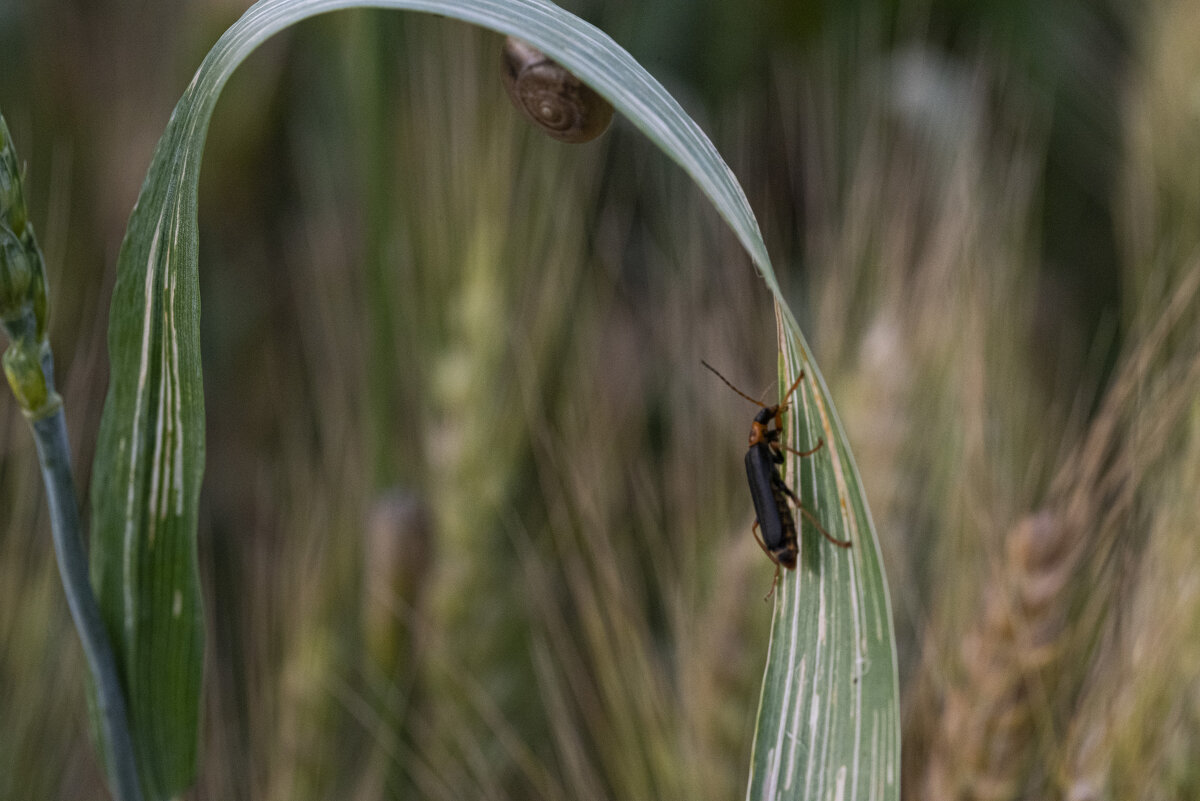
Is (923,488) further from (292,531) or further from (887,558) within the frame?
(292,531)

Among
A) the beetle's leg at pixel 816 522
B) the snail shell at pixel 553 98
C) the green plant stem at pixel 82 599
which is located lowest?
the green plant stem at pixel 82 599

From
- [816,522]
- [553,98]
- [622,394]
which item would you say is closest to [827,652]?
[816,522]

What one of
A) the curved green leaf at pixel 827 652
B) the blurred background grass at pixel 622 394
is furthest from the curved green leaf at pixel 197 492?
the blurred background grass at pixel 622 394

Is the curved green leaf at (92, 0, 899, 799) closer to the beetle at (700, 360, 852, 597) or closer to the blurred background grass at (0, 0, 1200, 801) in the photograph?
Result: the beetle at (700, 360, 852, 597)

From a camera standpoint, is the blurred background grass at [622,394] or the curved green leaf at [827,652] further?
the blurred background grass at [622,394]

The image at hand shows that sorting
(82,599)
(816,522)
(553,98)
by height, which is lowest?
(82,599)

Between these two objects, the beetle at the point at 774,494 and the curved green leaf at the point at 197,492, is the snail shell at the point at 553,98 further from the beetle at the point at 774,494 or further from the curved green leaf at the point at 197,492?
the beetle at the point at 774,494

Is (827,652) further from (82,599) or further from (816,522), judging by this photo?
(82,599)
